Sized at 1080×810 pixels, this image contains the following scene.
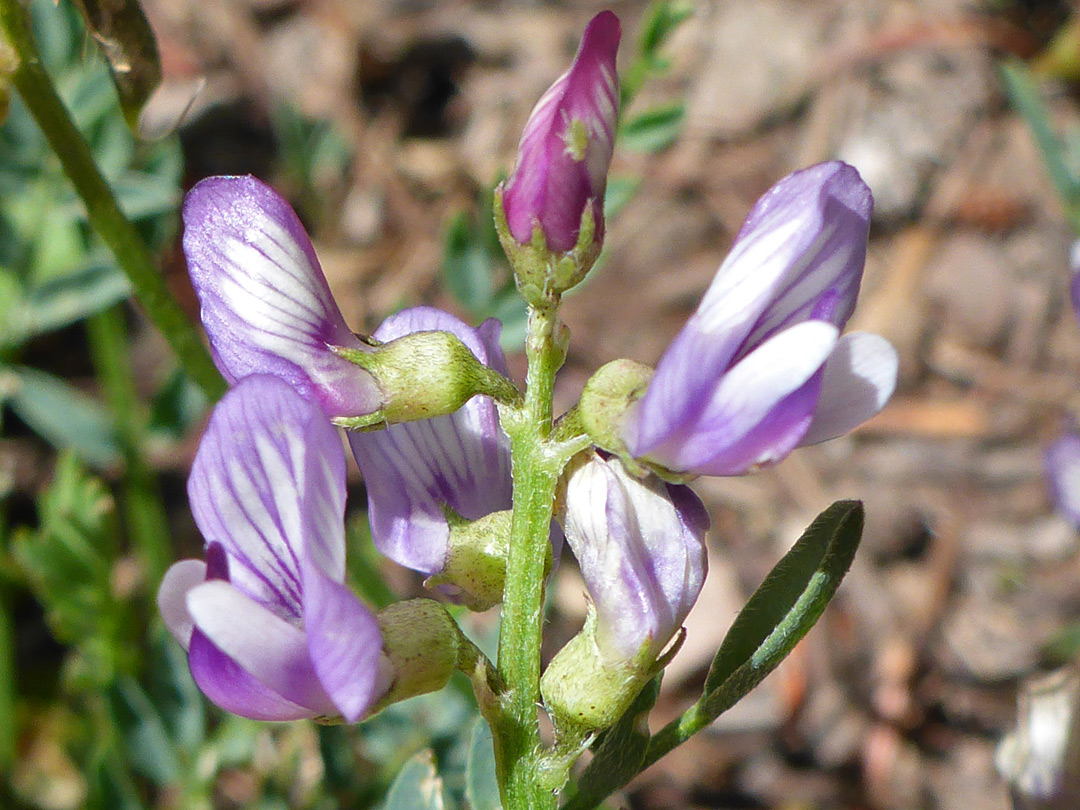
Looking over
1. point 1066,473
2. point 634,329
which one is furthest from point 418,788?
point 634,329

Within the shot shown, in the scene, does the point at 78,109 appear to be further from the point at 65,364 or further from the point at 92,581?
the point at 65,364

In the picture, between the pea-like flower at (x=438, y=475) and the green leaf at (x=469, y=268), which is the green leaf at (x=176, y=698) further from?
the pea-like flower at (x=438, y=475)

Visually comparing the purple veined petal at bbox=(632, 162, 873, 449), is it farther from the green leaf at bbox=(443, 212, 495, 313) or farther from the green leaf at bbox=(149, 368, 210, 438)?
the green leaf at bbox=(149, 368, 210, 438)

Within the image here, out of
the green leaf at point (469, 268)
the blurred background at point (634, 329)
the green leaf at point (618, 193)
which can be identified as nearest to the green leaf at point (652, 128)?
the blurred background at point (634, 329)

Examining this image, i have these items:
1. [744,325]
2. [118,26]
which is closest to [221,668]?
[744,325]

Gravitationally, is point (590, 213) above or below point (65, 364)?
above

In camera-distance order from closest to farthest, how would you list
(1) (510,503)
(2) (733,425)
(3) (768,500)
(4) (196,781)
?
(2) (733,425), (1) (510,503), (4) (196,781), (3) (768,500)
